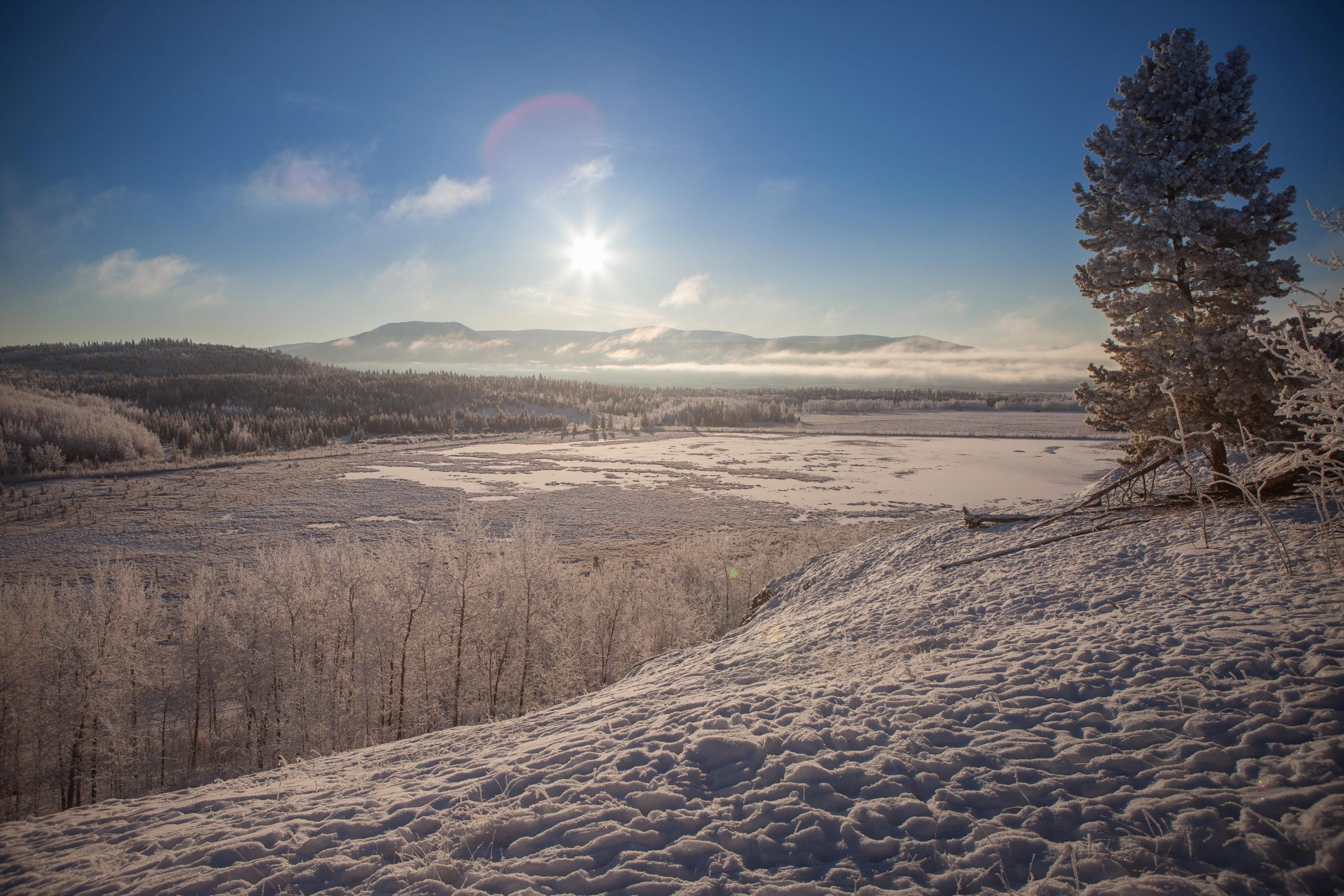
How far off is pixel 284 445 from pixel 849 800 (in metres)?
133

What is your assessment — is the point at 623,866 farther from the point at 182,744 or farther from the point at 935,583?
the point at 182,744

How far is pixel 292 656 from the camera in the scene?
23.8 metres

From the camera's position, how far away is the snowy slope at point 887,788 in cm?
339

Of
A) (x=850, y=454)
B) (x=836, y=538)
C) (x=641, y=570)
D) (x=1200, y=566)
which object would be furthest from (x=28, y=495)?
(x=850, y=454)

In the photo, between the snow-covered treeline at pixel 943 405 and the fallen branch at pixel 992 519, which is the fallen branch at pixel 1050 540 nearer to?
the fallen branch at pixel 992 519

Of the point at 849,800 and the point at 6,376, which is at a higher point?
the point at 6,376

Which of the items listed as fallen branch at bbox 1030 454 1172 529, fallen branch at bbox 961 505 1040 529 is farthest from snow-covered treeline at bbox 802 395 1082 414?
fallen branch at bbox 1030 454 1172 529

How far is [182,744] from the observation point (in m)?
22.6

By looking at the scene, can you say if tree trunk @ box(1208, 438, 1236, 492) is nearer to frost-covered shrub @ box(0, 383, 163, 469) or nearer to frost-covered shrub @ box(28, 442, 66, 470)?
frost-covered shrub @ box(28, 442, 66, 470)

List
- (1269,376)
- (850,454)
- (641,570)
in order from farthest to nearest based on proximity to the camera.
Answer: (850,454) < (641,570) < (1269,376)

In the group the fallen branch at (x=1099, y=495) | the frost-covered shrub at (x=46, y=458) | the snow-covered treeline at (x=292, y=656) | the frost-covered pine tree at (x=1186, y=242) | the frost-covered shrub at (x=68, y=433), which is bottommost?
the snow-covered treeline at (x=292, y=656)

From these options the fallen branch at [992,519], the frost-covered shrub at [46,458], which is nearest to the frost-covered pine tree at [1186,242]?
the fallen branch at [992,519]

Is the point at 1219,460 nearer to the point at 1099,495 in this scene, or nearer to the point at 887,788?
the point at 1099,495

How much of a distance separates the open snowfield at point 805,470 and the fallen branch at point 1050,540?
37.5 metres
